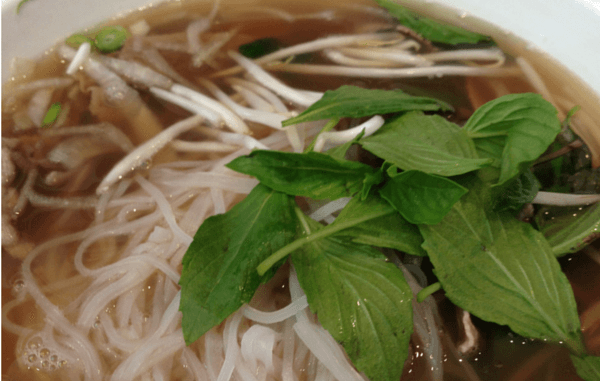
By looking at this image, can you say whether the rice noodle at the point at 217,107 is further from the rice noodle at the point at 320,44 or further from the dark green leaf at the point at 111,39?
the dark green leaf at the point at 111,39

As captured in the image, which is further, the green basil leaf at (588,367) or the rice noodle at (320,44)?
the rice noodle at (320,44)

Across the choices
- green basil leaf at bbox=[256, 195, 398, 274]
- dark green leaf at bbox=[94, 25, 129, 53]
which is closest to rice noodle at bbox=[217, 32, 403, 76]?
dark green leaf at bbox=[94, 25, 129, 53]

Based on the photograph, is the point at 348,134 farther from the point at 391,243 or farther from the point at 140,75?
the point at 140,75

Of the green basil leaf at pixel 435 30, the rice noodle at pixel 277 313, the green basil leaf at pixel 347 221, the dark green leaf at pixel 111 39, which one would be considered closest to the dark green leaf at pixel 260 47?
the dark green leaf at pixel 111 39

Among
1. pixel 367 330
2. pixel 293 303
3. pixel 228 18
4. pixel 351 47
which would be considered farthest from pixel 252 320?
pixel 228 18

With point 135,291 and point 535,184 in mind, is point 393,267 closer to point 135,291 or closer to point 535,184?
point 535,184

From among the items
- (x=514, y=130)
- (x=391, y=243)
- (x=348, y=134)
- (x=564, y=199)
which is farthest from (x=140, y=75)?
(x=564, y=199)

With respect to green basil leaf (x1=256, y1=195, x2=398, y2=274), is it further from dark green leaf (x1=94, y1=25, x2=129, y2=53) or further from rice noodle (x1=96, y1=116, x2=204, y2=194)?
dark green leaf (x1=94, y1=25, x2=129, y2=53)
